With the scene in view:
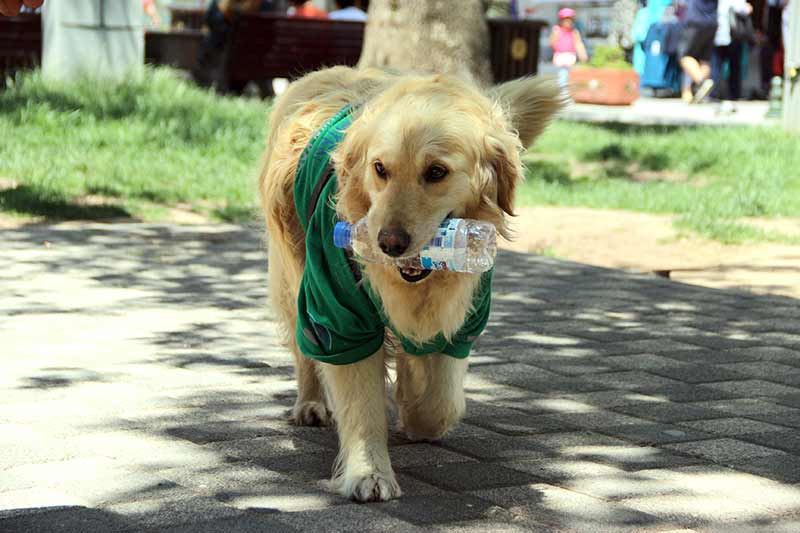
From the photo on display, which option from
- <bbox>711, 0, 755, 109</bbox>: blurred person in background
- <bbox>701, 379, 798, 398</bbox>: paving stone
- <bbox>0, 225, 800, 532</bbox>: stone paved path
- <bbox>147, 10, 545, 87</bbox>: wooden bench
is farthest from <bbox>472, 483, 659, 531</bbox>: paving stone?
<bbox>711, 0, 755, 109</bbox>: blurred person in background

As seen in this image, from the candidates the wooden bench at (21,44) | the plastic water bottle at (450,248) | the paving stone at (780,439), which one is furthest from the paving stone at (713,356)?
the wooden bench at (21,44)

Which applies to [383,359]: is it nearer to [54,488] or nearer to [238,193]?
[54,488]

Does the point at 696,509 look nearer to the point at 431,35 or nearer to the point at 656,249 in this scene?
the point at 656,249

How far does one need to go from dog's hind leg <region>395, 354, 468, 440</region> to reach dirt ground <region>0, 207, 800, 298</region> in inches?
161

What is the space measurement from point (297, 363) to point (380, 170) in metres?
1.44

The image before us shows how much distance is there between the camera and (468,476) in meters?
4.19

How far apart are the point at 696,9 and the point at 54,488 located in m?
17.8

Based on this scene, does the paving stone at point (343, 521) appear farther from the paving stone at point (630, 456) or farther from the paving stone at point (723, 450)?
the paving stone at point (723, 450)

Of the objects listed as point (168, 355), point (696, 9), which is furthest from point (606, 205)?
point (696, 9)

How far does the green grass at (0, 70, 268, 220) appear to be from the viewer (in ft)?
33.6

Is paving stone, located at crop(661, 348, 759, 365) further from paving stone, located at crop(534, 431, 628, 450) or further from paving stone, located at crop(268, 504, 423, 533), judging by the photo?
paving stone, located at crop(268, 504, 423, 533)

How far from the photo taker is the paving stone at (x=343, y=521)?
3617 mm

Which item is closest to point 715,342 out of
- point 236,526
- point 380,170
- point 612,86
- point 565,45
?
point 380,170

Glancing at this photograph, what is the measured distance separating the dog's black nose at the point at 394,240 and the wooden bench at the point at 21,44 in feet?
39.6
